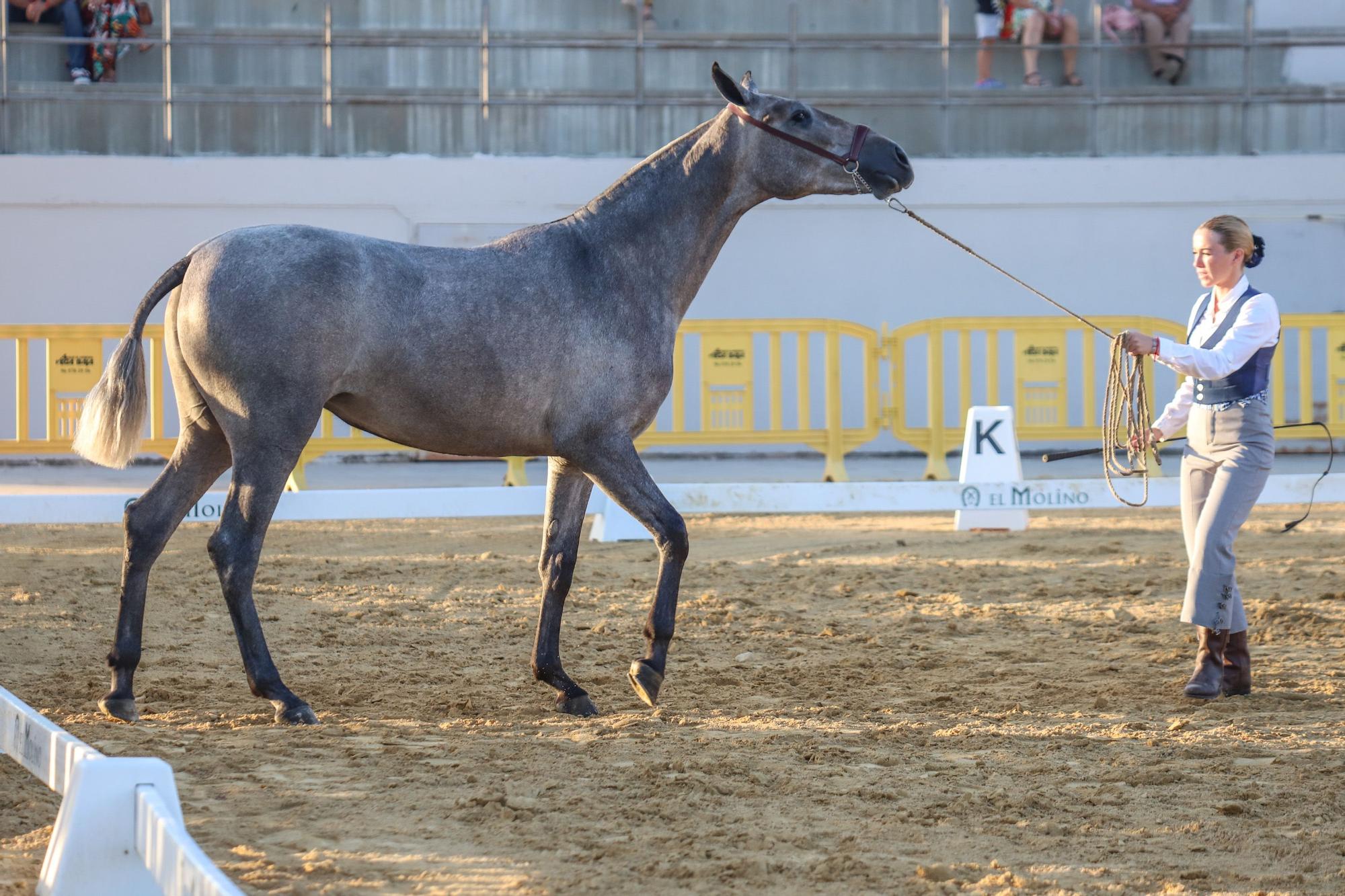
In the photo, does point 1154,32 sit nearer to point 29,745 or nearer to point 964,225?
point 964,225

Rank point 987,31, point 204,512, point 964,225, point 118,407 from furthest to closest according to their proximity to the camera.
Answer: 1. point 987,31
2. point 964,225
3. point 204,512
4. point 118,407

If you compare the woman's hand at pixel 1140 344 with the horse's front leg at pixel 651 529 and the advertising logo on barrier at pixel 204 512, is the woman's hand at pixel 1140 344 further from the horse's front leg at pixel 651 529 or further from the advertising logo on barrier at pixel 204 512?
the advertising logo on barrier at pixel 204 512

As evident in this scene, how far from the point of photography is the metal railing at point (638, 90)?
15219 millimetres

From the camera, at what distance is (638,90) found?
15398mm

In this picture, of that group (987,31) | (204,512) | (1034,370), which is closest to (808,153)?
(204,512)

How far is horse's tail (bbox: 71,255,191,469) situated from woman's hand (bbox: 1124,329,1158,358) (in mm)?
3465

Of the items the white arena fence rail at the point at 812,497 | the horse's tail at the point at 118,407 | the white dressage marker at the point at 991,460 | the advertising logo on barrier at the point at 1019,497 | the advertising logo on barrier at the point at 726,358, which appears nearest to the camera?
the horse's tail at the point at 118,407

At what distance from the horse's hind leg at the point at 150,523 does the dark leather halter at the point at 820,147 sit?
229cm

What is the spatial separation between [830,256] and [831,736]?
1131cm

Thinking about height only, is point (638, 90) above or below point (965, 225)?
above

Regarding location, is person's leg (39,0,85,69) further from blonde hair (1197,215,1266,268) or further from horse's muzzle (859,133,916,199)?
blonde hair (1197,215,1266,268)

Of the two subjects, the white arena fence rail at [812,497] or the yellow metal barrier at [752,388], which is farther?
the yellow metal barrier at [752,388]

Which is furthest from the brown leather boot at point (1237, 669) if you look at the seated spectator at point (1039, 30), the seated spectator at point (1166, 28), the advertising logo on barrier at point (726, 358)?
the seated spectator at point (1166, 28)

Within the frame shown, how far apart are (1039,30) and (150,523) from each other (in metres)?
13.8
